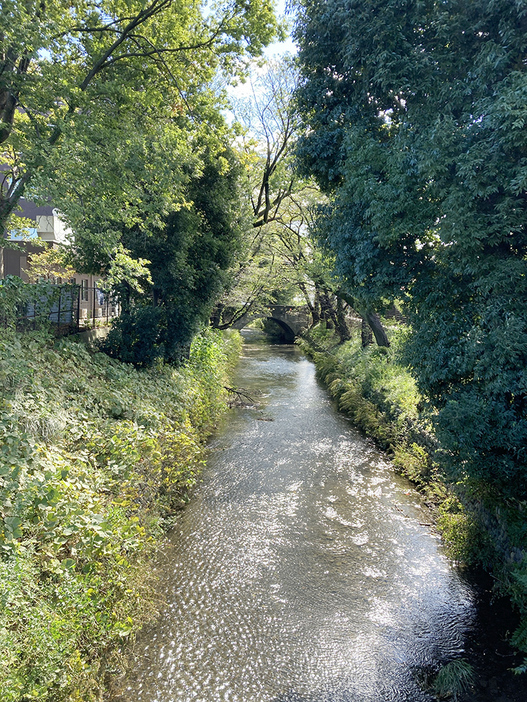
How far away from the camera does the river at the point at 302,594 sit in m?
4.88

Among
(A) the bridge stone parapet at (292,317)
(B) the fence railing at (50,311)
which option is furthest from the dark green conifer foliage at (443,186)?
(A) the bridge stone parapet at (292,317)

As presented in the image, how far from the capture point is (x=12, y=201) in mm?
9484

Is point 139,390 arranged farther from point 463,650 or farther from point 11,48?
point 463,650

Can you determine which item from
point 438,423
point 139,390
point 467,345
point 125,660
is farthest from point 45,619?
point 139,390

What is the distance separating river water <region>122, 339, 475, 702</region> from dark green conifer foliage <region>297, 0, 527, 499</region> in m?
2.18

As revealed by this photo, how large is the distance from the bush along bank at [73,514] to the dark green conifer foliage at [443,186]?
4.85 meters

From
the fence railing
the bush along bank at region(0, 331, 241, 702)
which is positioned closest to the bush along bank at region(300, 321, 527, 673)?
the bush along bank at region(0, 331, 241, 702)

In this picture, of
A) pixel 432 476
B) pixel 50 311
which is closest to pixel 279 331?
pixel 50 311

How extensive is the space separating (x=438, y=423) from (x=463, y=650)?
9.79 ft

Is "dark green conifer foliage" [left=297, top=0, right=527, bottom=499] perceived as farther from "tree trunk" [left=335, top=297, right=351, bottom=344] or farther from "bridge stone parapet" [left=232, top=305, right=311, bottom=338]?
"bridge stone parapet" [left=232, top=305, right=311, bottom=338]

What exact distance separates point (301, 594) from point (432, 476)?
497 centimetres

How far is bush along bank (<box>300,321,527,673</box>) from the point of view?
590 cm

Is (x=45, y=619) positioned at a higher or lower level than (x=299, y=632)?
higher

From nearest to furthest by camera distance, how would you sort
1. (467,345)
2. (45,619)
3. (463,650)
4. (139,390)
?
(45,619), (463,650), (467,345), (139,390)
